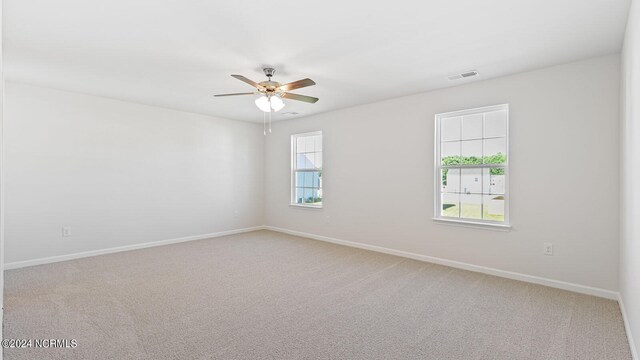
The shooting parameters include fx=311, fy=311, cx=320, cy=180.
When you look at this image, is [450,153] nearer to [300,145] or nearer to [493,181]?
[493,181]

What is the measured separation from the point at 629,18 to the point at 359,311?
331 cm

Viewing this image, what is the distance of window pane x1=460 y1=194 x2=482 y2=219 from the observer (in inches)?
165

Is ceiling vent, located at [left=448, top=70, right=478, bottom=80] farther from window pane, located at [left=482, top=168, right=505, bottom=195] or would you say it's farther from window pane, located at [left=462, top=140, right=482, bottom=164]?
window pane, located at [left=482, top=168, right=505, bottom=195]

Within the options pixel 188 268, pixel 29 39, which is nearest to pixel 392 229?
pixel 188 268

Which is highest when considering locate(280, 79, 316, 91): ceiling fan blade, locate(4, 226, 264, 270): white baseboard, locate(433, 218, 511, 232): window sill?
locate(280, 79, 316, 91): ceiling fan blade

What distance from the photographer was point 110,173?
5.04 meters

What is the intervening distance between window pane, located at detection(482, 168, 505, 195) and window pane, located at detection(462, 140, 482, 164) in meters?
0.20

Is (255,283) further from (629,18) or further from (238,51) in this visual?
(629,18)

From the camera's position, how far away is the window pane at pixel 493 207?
398 centimetres

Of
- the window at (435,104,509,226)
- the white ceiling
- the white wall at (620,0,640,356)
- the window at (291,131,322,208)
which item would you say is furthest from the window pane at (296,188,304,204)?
the white wall at (620,0,640,356)

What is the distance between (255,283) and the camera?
365 cm

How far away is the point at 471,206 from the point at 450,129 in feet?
3.68

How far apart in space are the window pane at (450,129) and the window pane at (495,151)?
417mm

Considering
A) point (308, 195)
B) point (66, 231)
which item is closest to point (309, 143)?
point (308, 195)
